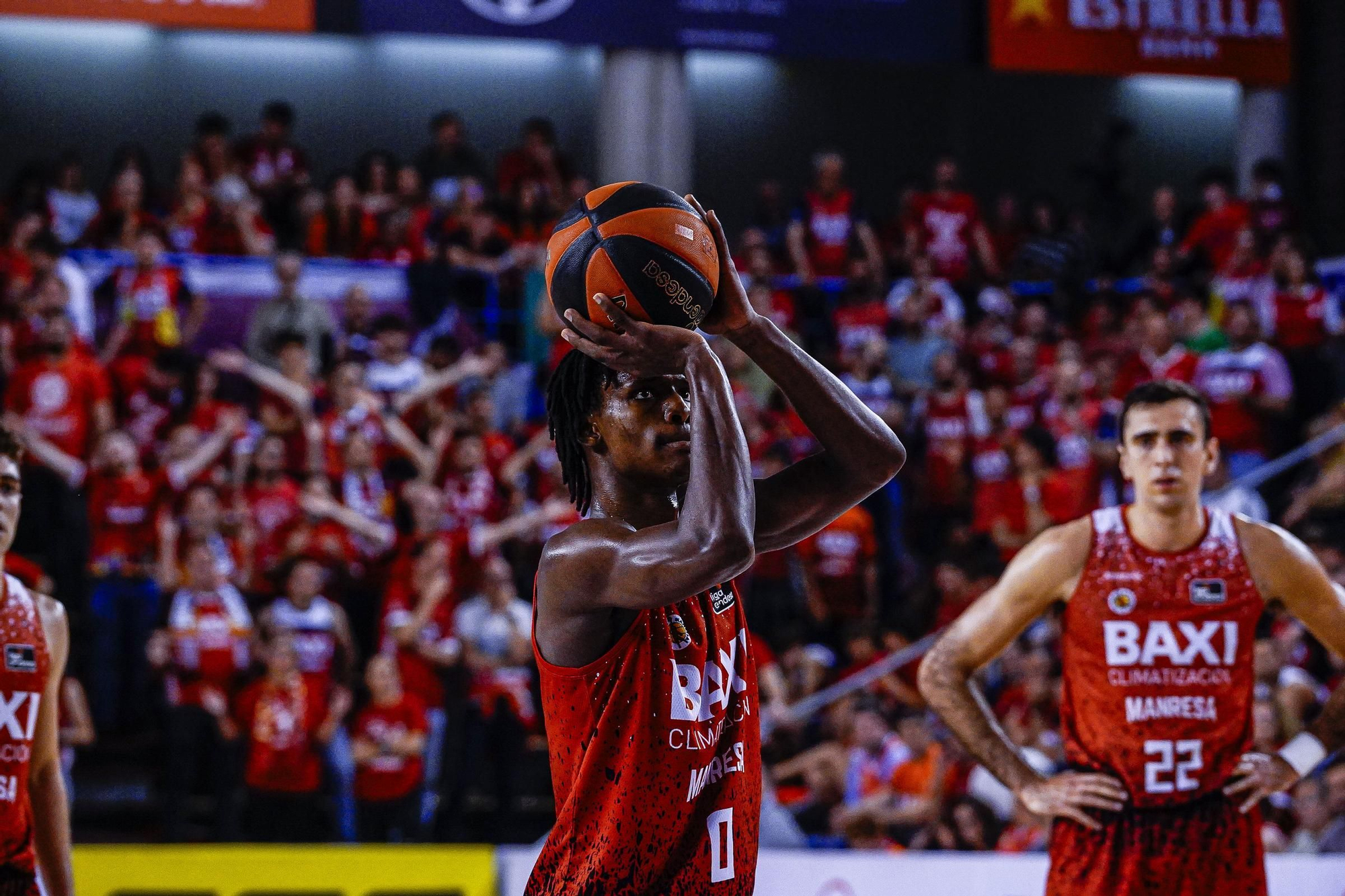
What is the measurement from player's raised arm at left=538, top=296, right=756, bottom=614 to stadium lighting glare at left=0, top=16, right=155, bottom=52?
14.5 meters

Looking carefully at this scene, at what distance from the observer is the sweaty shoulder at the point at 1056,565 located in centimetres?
466

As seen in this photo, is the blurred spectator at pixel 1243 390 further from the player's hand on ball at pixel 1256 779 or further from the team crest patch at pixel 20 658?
the team crest patch at pixel 20 658

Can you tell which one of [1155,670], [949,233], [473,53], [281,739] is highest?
[473,53]

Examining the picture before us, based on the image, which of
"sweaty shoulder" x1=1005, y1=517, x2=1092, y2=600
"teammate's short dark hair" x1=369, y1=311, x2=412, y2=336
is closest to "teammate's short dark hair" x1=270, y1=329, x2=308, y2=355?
"teammate's short dark hair" x1=369, y1=311, x2=412, y2=336

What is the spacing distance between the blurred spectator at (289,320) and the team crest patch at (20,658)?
634cm

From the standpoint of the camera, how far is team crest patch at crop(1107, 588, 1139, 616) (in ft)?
15.0

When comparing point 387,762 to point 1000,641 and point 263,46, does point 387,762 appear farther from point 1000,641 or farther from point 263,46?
point 263,46

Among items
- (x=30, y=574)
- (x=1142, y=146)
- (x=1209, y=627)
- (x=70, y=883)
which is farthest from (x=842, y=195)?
(x=70, y=883)

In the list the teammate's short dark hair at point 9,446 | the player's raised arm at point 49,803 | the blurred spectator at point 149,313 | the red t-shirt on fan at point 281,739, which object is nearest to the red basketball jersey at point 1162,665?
the player's raised arm at point 49,803

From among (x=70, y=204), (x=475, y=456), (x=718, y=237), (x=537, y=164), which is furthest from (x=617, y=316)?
(x=537, y=164)

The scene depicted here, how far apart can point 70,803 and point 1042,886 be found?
506 cm

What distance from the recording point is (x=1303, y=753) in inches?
182

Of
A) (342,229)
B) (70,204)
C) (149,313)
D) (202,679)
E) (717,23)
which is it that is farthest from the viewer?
(717,23)

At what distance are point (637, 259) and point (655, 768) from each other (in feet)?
3.25
